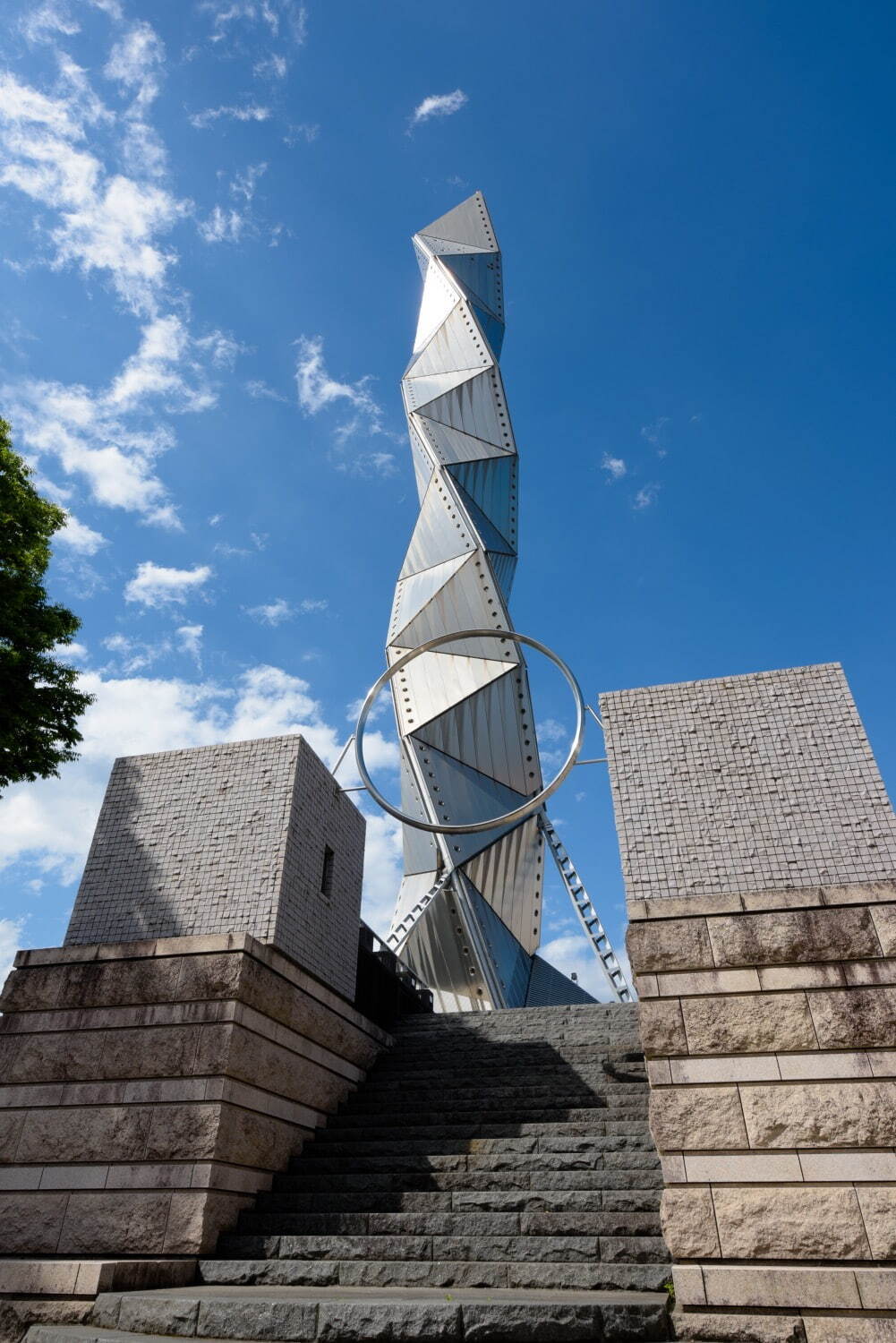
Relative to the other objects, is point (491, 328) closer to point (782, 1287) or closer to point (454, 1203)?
point (454, 1203)

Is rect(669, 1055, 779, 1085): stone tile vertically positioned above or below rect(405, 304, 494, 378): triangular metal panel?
below

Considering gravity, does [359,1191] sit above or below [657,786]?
below

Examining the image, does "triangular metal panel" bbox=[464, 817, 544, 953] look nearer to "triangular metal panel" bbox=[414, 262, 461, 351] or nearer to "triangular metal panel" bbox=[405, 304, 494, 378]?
"triangular metal panel" bbox=[405, 304, 494, 378]

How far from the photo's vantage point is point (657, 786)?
28.7 feet

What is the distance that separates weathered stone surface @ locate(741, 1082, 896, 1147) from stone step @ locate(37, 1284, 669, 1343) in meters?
1.48

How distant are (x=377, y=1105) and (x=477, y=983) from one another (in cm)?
1613

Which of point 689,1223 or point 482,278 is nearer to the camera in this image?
point 689,1223

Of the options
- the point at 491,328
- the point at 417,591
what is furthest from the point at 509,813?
the point at 491,328

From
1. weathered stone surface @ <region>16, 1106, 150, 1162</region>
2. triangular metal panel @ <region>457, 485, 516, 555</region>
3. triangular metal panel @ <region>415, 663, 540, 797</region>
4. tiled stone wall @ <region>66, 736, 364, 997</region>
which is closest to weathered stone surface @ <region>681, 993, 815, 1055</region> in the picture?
tiled stone wall @ <region>66, 736, 364, 997</region>

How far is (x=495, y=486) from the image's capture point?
1321 inches

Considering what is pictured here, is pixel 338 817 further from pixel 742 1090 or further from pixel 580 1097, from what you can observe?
pixel 742 1090

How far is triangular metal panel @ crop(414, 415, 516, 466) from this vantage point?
32.9m

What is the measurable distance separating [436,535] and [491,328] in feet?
51.1

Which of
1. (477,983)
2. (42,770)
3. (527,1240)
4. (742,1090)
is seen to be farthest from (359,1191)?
(477,983)
